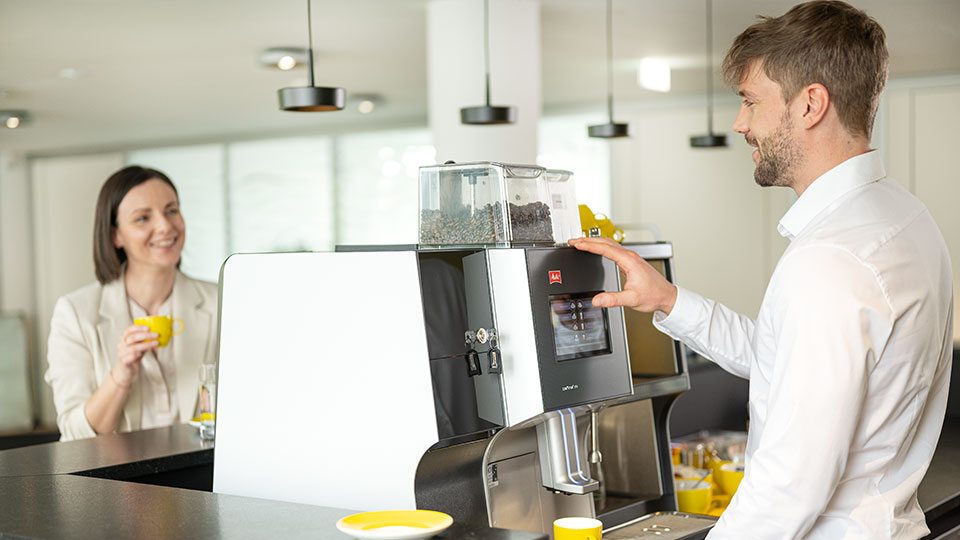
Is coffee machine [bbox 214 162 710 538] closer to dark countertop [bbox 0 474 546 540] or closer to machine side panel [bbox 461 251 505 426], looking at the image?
machine side panel [bbox 461 251 505 426]

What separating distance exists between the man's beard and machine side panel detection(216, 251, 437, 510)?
1.84ft

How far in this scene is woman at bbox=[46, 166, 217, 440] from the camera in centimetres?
277

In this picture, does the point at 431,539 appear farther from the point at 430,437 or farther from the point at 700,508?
the point at 700,508

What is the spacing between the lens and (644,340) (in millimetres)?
2195

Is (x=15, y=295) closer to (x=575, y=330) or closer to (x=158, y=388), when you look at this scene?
(x=158, y=388)

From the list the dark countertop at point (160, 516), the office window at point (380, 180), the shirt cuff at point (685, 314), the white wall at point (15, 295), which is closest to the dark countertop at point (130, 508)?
the dark countertop at point (160, 516)

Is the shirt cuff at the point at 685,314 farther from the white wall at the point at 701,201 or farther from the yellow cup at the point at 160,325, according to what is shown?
the white wall at the point at 701,201

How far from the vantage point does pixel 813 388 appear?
134 cm

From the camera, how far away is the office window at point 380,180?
779 centimetres

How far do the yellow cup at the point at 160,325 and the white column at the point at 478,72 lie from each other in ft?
7.21

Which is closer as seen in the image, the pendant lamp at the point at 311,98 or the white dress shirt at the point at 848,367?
the white dress shirt at the point at 848,367

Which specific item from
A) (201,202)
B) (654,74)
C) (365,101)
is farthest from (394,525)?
(365,101)

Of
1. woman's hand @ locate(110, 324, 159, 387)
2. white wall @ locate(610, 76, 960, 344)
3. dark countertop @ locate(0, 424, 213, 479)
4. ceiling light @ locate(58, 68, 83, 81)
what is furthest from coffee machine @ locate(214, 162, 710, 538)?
white wall @ locate(610, 76, 960, 344)

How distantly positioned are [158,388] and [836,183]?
1.99 metres
